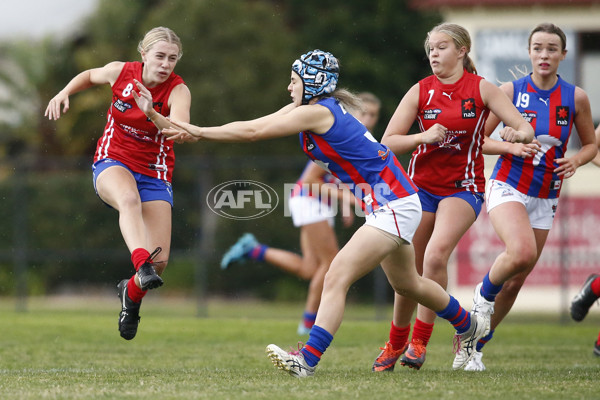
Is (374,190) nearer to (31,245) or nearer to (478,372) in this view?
(478,372)

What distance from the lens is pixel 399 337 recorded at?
20.8 feet

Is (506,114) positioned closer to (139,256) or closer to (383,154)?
(383,154)

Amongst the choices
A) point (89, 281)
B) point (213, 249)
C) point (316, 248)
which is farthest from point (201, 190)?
point (316, 248)

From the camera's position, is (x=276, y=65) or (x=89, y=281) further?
(x=276, y=65)

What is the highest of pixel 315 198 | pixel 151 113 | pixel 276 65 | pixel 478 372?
pixel 276 65

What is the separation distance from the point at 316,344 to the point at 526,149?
2.05 meters

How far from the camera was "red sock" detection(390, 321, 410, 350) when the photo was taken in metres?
6.32

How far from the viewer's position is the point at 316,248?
31.8ft

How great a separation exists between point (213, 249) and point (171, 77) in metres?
8.19

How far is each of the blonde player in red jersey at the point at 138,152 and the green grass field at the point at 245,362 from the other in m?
0.80

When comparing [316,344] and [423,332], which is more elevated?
[316,344]

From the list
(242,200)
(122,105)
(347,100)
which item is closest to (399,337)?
(347,100)

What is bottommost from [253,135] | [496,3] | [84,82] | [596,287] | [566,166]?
[596,287]

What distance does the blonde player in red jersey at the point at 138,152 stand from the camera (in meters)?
6.22
